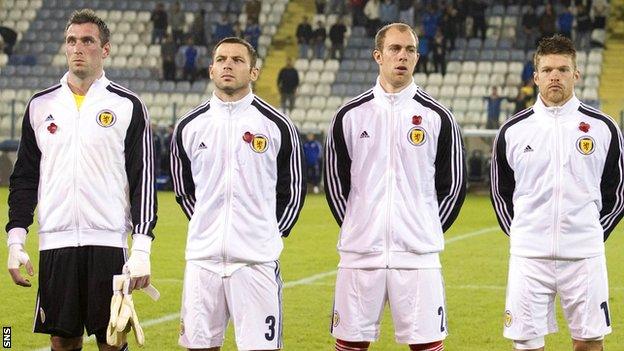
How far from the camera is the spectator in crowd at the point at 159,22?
32.9 meters

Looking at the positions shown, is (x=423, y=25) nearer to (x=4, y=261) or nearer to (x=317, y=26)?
(x=317, y=26)

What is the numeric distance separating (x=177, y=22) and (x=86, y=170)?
27349 millimetres

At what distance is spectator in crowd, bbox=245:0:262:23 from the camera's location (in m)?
32.7

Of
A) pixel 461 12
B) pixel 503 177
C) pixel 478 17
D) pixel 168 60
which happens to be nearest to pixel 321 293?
pixel 503 177

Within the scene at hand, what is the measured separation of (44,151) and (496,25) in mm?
26818

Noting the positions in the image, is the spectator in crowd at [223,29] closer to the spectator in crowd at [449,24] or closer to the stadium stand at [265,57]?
the stadium stand at [265,57]

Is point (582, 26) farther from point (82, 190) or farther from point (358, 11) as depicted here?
point (82, 190)

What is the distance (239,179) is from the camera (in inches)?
246

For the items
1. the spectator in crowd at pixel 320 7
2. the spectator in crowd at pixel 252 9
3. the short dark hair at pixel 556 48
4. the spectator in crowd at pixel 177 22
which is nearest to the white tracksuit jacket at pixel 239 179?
the short dark hair at pixel 556 48

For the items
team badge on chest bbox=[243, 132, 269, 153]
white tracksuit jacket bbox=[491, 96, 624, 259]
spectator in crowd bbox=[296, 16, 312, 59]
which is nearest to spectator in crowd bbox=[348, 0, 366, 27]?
spectator in crowd bbox=[296, 16, 312, 59]

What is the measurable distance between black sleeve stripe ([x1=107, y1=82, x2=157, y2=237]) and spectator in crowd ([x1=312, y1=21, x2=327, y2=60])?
2621 cm

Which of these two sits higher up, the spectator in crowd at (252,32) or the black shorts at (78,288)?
the spectator in crowd at (252,32)

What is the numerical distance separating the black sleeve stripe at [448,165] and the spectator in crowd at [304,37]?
25.7m

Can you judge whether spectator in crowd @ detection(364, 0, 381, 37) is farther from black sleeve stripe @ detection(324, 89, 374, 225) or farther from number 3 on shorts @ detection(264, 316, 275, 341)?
number 3 on shorts @ detection(264, 316, 275, 341)
